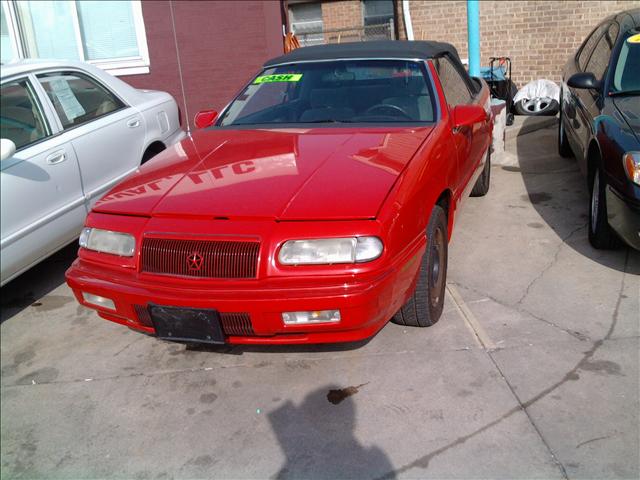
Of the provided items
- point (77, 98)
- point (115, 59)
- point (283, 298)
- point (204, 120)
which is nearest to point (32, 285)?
point (77, 98)

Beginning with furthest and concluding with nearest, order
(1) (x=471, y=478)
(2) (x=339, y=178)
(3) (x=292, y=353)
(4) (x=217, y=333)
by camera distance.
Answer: (3) (x=292, y=353)
(2) (x=339, y=178)
(4) (x=217, y=333)
(1) (x=471, y=478)

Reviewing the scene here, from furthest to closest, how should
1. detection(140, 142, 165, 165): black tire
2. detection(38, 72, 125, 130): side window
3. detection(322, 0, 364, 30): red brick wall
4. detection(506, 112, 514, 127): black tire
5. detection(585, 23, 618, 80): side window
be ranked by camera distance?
1. detection(322, 0, 364, 30): red brick wall
2. detection(506, 112, 514, 127): black tire
3. detection(140, 142, 165, 165): black tire
4. detection(585, 23, 618, 80): side window
5. detection(38, 72, 125, 130): side window

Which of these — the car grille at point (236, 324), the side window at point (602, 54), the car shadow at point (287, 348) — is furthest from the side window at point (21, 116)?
the side window at point (602, 54)

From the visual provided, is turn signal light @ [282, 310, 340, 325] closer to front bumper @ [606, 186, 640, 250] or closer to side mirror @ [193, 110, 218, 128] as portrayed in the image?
front bumper @ [606, 186, 640, 250]

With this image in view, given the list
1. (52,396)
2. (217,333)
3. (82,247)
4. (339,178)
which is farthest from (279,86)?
(52,396)

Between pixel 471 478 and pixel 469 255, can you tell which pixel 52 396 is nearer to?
pixel 471 478

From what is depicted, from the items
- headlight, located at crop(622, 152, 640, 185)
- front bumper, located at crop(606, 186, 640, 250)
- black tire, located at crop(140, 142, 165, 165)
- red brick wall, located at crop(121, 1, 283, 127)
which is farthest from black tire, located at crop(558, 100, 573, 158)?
black tire, located at crop(140, 142, 165, 165)

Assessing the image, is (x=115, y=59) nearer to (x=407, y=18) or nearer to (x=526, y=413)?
(x=407, y=18)

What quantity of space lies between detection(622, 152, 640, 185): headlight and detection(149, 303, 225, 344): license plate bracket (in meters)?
2.61

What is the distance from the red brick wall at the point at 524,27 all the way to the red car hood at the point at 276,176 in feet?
22.9

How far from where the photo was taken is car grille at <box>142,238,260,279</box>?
9.75 ft

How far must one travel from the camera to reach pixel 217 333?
3.08 metres

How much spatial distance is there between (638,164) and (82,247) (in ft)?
10.5

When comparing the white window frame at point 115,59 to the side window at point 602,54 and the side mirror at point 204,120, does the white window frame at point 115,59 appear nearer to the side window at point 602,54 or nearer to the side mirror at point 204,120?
the side mirror at point 204,120
